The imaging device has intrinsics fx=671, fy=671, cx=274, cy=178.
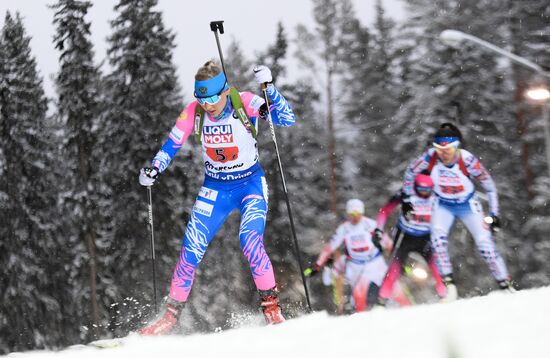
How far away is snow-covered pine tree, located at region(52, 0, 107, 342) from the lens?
24625 mm

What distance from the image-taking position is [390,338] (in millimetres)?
3275

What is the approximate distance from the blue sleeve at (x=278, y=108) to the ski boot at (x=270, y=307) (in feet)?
5.35

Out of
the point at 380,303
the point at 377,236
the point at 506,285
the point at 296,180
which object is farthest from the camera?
the point at 296,180

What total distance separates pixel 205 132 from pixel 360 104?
30.9 m

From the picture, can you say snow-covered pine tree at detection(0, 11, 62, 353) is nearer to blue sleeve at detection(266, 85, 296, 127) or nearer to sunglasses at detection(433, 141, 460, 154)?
sunglasses at detection(433, 141, 460, 154)

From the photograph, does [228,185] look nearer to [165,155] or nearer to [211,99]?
[165,155]

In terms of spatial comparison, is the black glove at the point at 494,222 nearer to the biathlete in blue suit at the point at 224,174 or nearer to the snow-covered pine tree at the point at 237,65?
the biathlete in blue suit at the point at 224,174

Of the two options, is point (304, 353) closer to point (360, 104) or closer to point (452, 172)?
point (452, 172)

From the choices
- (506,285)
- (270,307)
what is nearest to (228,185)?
(270,307)

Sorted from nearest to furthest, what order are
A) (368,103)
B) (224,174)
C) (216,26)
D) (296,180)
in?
1. (224,174)
2. (216,26)
3. (296,180)
4. (368,103)

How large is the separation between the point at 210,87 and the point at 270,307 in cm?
211

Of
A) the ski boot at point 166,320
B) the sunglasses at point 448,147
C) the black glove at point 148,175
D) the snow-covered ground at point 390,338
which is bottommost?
the ski boot at point 166,320

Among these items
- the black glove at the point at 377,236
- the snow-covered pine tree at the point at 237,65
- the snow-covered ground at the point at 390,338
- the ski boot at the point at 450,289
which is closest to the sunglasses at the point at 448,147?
the ski boot at the point at 450,289

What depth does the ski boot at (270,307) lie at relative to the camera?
621 centimetres
